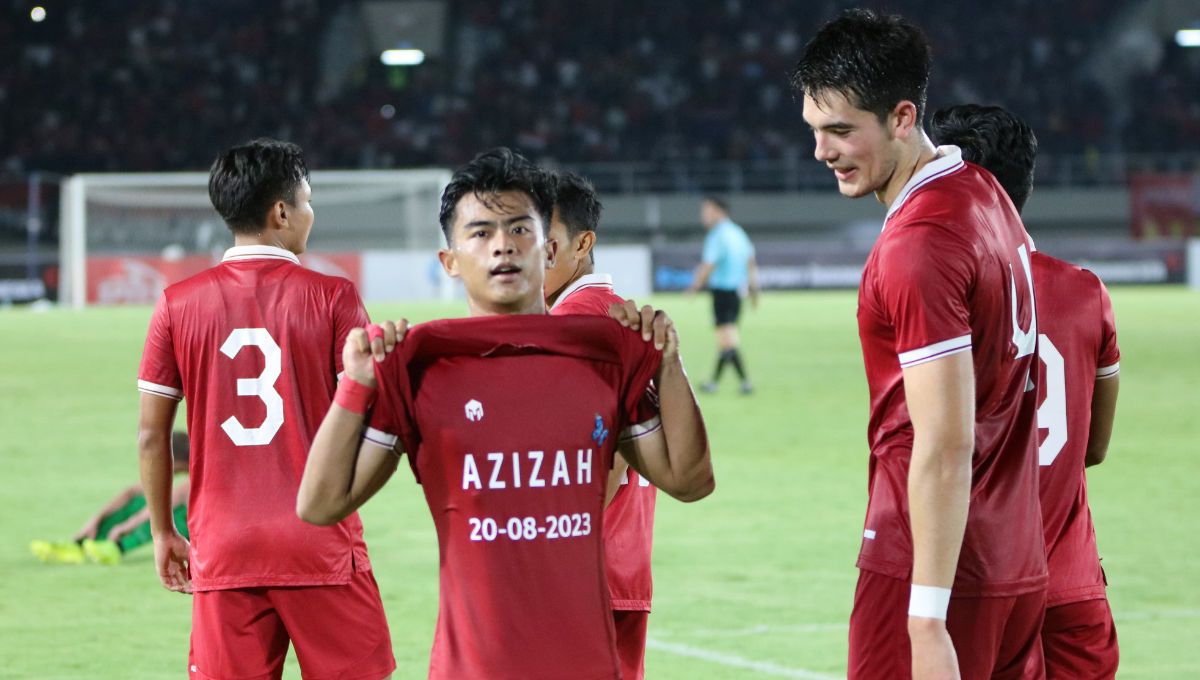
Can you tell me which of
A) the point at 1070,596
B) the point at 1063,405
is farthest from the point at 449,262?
the point at 1070,596

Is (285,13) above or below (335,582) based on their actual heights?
above

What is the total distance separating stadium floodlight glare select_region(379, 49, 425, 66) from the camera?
45469 mm

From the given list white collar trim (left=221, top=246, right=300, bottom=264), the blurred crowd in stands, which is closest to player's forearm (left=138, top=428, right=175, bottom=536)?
white collar trim (left=221, top=246, right=300, bottom=264)

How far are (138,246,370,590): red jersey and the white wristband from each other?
66.1 inches

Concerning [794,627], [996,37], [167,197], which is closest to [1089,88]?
[996,37]

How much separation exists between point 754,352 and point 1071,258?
19547 mm

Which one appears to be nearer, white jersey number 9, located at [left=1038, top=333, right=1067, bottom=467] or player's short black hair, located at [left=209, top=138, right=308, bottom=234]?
white jersey number 9, located at [left=1038, top=333, right=1067, bottom=467]

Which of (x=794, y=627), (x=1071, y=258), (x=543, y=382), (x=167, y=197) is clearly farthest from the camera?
(x=1071, y=258)

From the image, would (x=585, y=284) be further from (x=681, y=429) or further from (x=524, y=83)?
(x=524, y=83)

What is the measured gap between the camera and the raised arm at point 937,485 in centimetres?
303

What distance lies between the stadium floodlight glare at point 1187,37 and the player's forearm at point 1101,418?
45560mm

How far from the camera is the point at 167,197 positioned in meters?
35.9

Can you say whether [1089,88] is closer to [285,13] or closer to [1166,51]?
[1166,51]

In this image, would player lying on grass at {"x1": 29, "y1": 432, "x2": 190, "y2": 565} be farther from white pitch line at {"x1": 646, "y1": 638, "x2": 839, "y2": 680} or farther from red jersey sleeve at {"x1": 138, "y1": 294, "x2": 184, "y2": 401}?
red jersey sleeve at {"x1": 138, "y1": 294, "x2": 184, "y2": 401}
